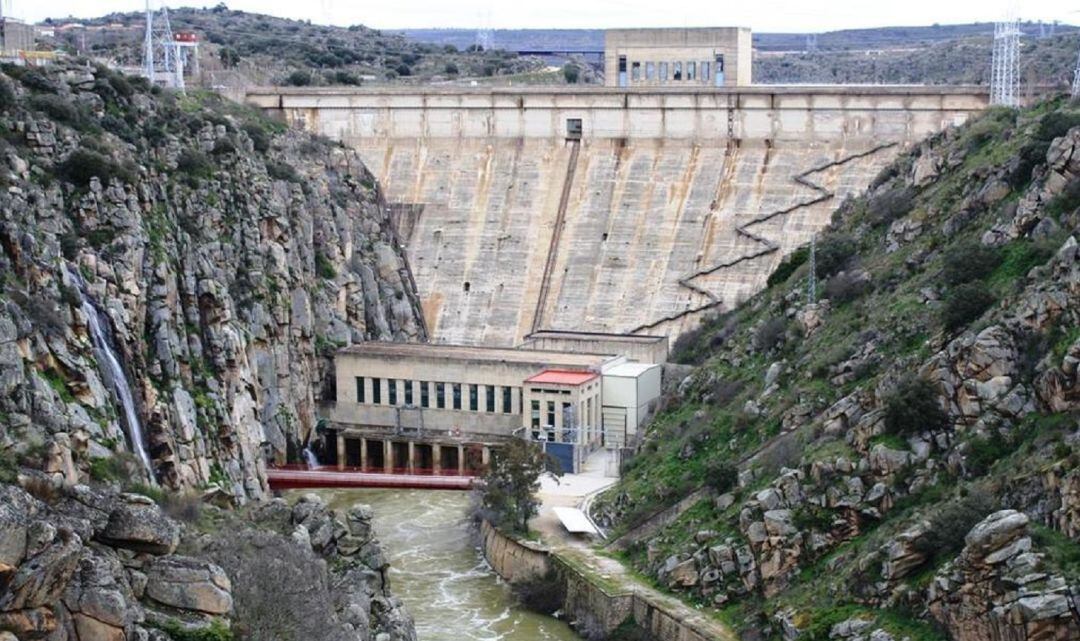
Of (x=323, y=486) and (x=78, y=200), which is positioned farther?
(x=323, y=486)

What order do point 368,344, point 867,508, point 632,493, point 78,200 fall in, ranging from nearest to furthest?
1. point 867,508
2. point 632,493
3. point 78,200
4. point 368,344

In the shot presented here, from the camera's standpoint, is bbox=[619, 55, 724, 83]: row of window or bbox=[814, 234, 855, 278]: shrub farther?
bbox=[619, 55, 724, 83]: row of window

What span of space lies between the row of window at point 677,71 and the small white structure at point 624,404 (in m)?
25.9

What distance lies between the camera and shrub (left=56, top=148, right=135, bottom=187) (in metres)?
59.3

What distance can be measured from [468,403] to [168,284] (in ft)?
43.6

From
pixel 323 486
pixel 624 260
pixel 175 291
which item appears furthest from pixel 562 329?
pixel 175 291

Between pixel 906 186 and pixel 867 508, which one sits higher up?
pixel 906 186

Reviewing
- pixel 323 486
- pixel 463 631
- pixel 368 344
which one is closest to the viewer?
pixel 463 631

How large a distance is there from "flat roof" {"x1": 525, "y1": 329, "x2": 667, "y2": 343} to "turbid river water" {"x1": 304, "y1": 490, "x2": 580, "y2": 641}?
11.1 metres

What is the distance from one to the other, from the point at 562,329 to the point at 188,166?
Answer: 57.4 feet

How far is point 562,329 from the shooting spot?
7781cm

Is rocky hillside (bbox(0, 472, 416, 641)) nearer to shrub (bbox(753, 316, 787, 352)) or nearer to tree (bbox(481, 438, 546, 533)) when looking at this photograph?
tree (bbox(481, 438, 546, 533))

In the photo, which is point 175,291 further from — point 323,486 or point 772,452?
point 772,452

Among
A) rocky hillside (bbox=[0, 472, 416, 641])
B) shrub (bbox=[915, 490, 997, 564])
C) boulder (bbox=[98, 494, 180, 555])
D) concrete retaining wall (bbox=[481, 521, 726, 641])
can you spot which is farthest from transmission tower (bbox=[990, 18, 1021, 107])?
boulder (bbox=[98, 494, 180, 555])
